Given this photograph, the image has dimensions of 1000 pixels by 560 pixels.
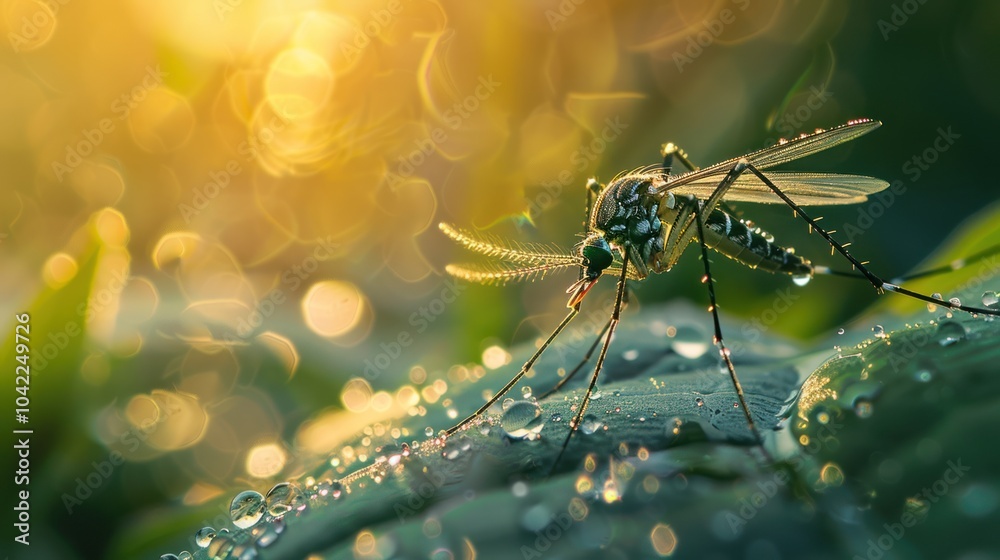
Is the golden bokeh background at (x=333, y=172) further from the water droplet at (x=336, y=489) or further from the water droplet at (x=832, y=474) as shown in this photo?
the water droplet at (x=832, y=474)

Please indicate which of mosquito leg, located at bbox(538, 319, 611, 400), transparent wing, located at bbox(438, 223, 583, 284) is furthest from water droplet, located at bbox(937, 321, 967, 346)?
transparent wing, located at bbox(438, 223, 583, 284)

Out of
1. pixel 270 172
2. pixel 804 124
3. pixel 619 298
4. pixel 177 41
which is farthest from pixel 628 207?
pixel 177 41

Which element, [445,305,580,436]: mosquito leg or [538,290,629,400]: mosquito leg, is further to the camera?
[538,290,629,400]: mosquito leg

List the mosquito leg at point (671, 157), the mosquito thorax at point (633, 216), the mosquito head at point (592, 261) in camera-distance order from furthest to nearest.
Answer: the mosquito leg at point (671, 157), the mosquito thorax at point (633, 216), the mosquito head at point (592, 261)

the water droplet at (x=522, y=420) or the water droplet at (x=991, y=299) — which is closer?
the water droplet at (x=522, y=420)

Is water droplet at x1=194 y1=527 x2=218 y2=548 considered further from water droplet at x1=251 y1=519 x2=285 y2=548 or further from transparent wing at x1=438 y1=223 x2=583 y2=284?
transparent wing at x1=438 y1=223 x2=583 y2=284

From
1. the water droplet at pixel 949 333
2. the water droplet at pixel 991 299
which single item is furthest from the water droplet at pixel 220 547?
the water droplet at pixel 991 299
